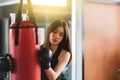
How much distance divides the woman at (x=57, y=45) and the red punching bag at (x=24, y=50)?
0.41 metres

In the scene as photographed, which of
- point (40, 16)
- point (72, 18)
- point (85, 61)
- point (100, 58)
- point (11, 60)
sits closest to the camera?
point (11, 60)

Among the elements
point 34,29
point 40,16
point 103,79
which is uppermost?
point 40,16

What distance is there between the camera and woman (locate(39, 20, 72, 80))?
1.69 meters

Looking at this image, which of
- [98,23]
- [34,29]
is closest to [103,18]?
[98,23]

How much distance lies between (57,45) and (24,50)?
21.3 inches

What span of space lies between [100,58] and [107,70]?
0.70 feet

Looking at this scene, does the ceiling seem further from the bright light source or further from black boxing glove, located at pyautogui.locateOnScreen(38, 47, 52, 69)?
black boxing glove, located at pyautogui.locateOnScreen(38, 47, 52, 69)

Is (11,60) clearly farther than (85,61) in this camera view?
No

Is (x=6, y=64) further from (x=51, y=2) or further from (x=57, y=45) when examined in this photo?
(x=51, y=2)

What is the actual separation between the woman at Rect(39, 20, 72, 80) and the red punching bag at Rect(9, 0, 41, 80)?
41 centimetres

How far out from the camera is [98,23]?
2.49 meters

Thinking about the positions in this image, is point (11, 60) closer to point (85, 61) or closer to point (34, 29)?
point (34, 29)

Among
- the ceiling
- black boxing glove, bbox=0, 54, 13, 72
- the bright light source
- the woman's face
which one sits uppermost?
the bright light source

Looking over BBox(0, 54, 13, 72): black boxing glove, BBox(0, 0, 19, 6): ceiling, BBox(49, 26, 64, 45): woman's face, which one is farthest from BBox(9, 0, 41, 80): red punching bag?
BBox(49, 26, 64, 45): woman's face
